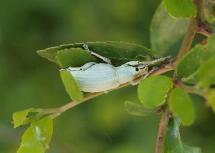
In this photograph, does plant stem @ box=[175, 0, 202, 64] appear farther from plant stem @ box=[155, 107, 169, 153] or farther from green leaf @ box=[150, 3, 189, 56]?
green leaf @ box=[150, 3, 189, 56]

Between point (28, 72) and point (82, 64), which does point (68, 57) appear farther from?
point (28, 72)

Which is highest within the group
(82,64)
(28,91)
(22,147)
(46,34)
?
(82,64)

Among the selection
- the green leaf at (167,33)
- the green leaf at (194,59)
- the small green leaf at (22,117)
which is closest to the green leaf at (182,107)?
the green leaf at (194,59)

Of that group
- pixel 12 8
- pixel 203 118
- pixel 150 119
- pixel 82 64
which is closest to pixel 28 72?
pixel 12 8

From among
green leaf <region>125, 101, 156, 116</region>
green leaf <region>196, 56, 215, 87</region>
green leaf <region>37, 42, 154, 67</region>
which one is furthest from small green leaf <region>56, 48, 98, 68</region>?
green leaf <region>196, 56, 215, 87</region>

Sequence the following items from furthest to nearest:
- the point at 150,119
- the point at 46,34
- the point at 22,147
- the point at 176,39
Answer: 1. the point at 46,34
2. the point at 150,119
3. the point at 176,39
4. the point at 22,147

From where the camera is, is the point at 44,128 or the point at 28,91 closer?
the point at 44,128

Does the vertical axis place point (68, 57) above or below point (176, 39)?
above

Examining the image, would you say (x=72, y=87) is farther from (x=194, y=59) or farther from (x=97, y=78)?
(x=194, y=59)
